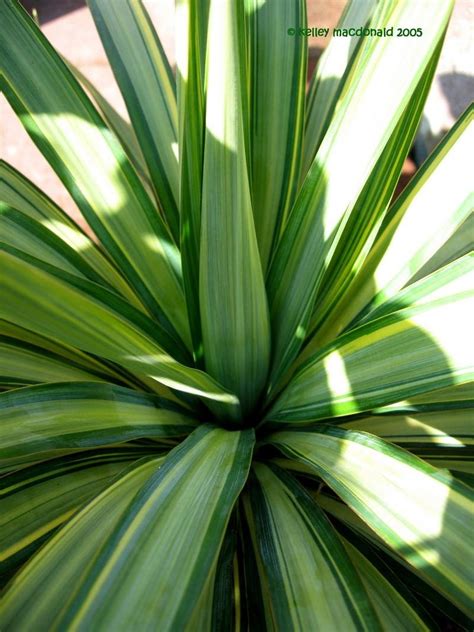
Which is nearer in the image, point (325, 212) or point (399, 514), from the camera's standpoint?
point (399, 514)

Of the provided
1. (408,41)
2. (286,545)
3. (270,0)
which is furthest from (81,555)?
(270,0)

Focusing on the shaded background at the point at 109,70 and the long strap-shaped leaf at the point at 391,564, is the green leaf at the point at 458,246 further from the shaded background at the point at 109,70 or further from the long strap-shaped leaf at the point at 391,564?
the shaded background at the point at 109,70

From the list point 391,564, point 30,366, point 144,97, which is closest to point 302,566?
point 391,564

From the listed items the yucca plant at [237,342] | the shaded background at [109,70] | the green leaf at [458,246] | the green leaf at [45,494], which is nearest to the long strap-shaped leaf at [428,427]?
the yucca plant at [237,342]

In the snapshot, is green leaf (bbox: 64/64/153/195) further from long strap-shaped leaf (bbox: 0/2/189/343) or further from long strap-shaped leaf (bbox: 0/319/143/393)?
long strap-shaped leaf (bbox: 0/319/143/393)

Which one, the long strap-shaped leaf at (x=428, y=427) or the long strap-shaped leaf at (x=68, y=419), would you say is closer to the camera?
the long strap-shaped leaf at (x=68, y=419)

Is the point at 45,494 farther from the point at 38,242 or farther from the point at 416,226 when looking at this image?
the point at 416,226

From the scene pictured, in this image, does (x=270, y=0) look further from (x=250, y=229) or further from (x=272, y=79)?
(x=250, y=229)
